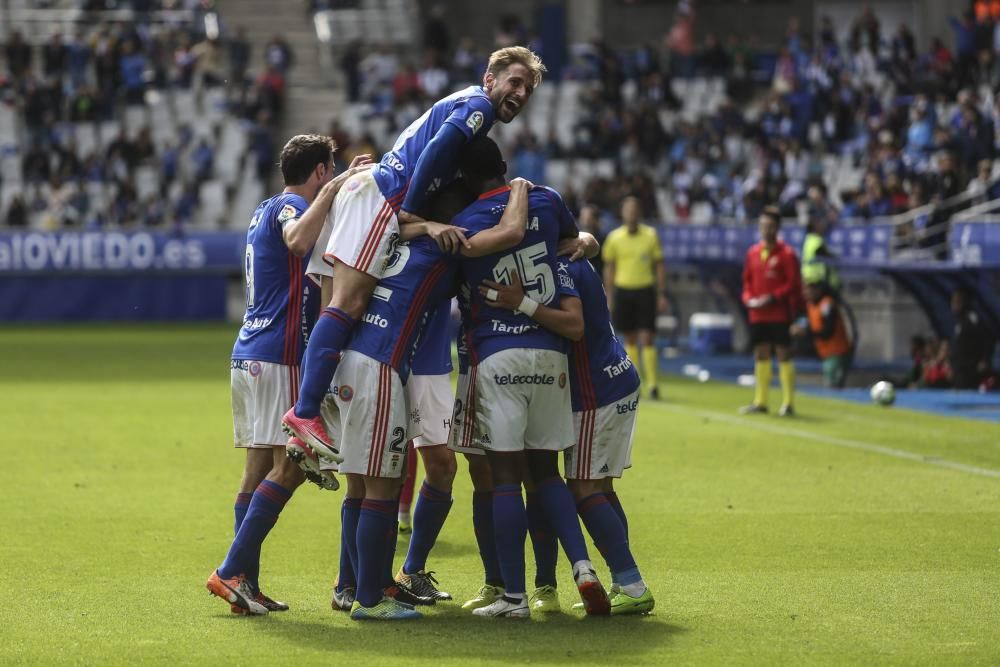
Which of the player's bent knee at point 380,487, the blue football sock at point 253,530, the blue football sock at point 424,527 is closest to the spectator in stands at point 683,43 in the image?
the blue football sock at point 424,527

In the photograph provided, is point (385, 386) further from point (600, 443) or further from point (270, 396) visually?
point (600, 443)

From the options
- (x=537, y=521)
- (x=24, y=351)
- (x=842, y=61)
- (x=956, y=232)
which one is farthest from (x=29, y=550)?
(x=842, y=61)

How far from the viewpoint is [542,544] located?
305 inches

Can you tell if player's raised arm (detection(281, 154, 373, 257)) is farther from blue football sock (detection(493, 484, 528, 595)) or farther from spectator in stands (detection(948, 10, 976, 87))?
spectator in stands (detection(948, 10, 976, 87))

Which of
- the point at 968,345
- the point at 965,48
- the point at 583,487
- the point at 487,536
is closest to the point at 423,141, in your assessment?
the point at 583,487

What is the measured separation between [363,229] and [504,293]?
2.23 ft

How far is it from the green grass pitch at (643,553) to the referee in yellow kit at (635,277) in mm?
2577

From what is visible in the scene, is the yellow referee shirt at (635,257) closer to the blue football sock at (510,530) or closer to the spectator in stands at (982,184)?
the spectator in stands at (982,184)

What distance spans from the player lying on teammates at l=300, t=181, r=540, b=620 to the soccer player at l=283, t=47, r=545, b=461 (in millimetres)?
77

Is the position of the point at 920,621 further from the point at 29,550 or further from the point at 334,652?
the point at 29,550

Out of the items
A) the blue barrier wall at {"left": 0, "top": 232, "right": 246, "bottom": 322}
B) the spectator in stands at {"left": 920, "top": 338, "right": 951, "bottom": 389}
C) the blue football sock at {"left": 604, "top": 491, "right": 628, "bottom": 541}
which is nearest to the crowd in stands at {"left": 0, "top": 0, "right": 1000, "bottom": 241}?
the blue barrier wall at {"left": 0, "top": 232, "right": 246, "bottom": 322}

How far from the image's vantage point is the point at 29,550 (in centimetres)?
933

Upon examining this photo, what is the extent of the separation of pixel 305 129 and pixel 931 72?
49.3ft

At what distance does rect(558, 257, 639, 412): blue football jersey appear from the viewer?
7.75m
